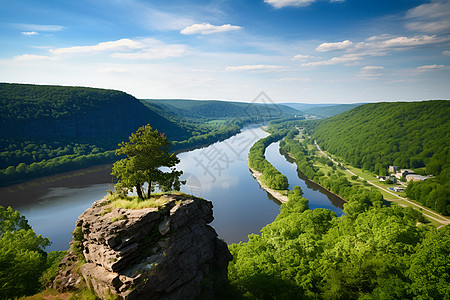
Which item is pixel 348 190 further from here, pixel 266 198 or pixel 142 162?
pixel 142 162

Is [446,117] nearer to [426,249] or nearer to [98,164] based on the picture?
[426,249]

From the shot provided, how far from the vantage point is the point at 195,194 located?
52812 millimetres

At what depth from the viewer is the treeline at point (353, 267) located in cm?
1323

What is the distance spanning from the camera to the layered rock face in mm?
11406

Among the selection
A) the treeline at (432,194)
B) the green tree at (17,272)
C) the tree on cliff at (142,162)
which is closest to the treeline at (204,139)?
the treeline at (432,194)

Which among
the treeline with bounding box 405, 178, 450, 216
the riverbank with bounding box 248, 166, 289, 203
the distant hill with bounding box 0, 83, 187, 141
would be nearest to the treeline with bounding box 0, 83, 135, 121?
the distant hill with bounding box 0, 83, 187, 141

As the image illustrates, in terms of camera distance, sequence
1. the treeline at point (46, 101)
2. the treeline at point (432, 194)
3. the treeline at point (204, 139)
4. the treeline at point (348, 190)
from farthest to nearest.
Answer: the treeline at point (204, 139) < the treeline at point (46, 101) < the treeline at point (432, 194) < the treeline at point (348, 190)

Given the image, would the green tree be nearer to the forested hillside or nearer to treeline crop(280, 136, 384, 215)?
treeline crop(280, 136, 384, 215)

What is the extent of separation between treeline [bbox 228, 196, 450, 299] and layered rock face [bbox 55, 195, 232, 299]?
15.6 ft

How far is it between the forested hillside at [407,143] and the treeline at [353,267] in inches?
1580

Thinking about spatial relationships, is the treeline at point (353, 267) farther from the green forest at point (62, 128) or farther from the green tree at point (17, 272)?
the green forest at point (62, 128)

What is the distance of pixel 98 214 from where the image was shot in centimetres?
1380

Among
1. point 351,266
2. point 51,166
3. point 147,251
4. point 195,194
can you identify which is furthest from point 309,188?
point 51,166

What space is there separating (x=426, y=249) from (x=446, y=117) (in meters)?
103
